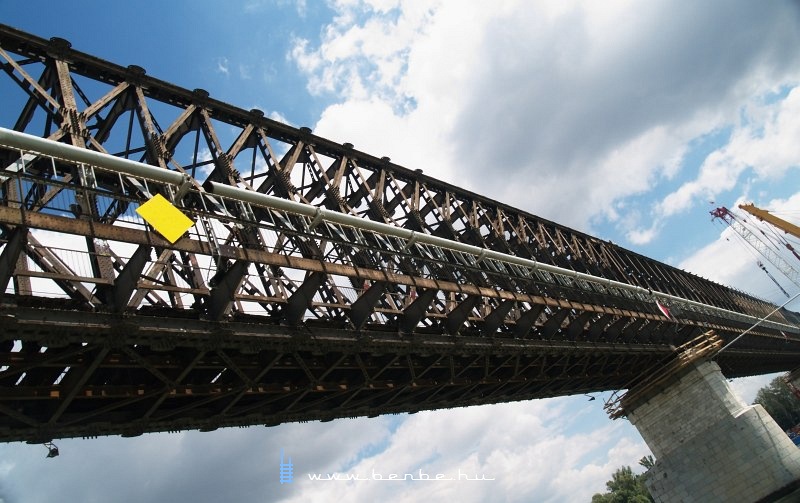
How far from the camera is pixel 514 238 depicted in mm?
22672

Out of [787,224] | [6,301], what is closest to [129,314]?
[6,301]

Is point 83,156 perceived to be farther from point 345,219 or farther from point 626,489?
point 626,489

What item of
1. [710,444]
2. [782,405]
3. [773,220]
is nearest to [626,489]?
[782,405]

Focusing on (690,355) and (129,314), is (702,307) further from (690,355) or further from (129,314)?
(129,314)

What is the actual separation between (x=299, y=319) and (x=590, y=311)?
44.9 feet

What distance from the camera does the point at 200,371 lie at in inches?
447

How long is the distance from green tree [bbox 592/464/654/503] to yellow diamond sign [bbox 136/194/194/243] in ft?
465

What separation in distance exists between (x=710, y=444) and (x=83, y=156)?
28.6 meters

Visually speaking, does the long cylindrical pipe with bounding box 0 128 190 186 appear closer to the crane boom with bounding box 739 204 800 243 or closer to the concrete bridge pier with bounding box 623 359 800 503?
the concrete bridge pier with bounding box 623 359 800 503

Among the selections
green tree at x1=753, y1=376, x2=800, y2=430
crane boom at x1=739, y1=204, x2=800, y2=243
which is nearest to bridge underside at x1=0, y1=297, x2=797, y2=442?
crane boom at x1=739, y1=204, x2=800, y2=243

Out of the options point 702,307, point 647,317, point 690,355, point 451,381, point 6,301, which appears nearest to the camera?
point 6,301

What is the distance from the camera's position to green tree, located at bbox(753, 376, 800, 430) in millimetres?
115500

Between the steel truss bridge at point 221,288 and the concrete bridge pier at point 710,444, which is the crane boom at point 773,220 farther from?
the steel truss bridge at point 221,288

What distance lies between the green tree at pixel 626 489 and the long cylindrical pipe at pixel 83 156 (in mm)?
141633
